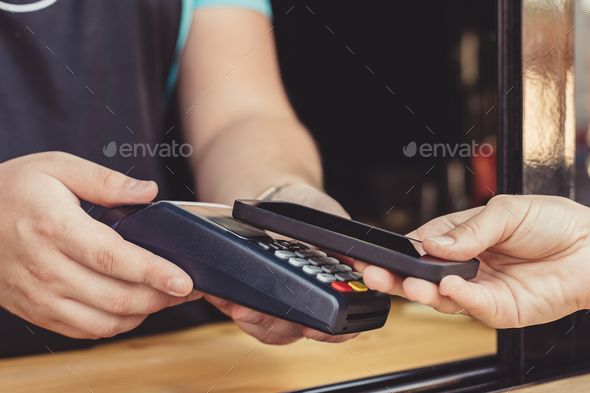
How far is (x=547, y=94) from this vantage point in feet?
1.77

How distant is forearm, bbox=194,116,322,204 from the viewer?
0.71 metres

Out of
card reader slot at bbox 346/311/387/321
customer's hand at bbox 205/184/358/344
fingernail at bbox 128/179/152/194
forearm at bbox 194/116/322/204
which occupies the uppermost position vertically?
fingernail at bbox 128/179/152/194

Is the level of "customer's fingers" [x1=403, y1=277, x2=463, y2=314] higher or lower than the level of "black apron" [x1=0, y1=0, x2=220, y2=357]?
lower

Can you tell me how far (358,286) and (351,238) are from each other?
4 centimetres

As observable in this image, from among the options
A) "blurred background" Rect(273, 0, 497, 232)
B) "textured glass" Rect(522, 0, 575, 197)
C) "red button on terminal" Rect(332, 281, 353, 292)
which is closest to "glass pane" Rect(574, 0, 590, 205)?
"textured glass" Rect(522, 0, 575, 197)

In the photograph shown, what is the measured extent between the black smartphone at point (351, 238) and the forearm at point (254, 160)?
0.80 ft

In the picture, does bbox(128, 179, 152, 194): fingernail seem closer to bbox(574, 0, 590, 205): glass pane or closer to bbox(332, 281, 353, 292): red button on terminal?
bbox(332, 281, 353, 292): red button on terminal

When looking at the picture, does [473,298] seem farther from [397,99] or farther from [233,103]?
[397,99]

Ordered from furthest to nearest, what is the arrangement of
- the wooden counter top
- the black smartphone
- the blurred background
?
the blurred background → the wooden counter top → the black smartphone

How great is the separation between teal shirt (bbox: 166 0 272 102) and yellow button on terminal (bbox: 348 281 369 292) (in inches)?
21.0

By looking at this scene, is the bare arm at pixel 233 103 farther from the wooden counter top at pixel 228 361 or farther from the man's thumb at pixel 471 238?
the man's thumb at pixel 471 238

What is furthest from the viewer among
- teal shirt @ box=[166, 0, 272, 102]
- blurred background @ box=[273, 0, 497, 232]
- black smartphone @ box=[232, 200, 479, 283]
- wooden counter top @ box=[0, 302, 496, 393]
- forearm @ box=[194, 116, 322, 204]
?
blurred background @ box=[273, 0, 497, 232]

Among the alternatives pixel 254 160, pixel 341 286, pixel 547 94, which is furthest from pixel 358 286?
pixel 254 160

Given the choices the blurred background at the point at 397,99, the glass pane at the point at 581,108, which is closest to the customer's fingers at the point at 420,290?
the glass pane at the point at 581,108
